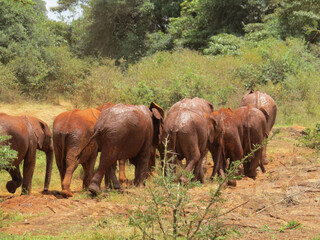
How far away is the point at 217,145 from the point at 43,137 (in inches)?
144

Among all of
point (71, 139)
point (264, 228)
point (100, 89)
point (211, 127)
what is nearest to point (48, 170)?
point (71, 139)

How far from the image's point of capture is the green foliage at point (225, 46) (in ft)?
83.5

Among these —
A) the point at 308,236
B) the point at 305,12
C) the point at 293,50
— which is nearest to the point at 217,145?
the point at 308,236

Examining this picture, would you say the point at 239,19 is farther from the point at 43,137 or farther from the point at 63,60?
the point at 43,137

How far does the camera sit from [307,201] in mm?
6977

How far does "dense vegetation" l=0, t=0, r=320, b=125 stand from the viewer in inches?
742

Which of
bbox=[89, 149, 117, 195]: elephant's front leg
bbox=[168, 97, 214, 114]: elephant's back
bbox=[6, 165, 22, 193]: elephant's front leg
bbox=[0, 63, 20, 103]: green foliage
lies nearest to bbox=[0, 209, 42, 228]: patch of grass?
bbox=[89, 149, 117, 195]: elephant's front leg

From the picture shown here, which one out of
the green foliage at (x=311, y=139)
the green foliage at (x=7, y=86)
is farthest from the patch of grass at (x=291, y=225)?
the green foliage at (x=7, y=86)

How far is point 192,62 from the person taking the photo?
22547 millimetres

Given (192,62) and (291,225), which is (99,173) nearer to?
(291,225)

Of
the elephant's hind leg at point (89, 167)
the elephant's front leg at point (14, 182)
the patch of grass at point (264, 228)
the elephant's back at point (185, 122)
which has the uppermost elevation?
the elephant's back at point (185, 122)

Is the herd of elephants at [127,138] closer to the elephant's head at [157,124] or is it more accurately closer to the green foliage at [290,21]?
the elephant's head at [157,124]

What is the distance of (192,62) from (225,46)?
4.18 meters

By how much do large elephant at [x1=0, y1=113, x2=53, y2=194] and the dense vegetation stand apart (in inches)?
251
